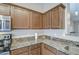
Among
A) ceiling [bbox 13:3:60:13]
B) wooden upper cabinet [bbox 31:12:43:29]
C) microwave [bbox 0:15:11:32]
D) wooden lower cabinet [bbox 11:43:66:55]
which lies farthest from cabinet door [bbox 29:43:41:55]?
ceiling [bbox 13:3:60:13]

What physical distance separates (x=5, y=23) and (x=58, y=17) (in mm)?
708

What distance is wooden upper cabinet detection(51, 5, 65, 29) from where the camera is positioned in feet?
5.38

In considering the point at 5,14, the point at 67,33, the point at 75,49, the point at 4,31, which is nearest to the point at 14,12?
the point at 5,14

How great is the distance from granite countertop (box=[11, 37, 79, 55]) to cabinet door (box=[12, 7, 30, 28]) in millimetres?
185

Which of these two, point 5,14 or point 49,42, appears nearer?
point 5,14

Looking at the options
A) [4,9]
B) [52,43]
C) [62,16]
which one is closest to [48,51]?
[52,43]

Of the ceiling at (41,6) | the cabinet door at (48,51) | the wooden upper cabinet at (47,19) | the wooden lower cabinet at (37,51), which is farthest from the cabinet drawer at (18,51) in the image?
the ceiling at (41,6)

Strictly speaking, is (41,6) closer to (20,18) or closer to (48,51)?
(20,18)

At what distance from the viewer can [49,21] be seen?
5.49 ft

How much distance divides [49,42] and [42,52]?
6.6 inches

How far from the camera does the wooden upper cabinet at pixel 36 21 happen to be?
1.65 meters

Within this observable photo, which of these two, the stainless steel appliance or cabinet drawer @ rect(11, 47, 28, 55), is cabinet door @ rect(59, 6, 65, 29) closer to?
cabinet drawer @ rect(11, 47, 28, 55)
